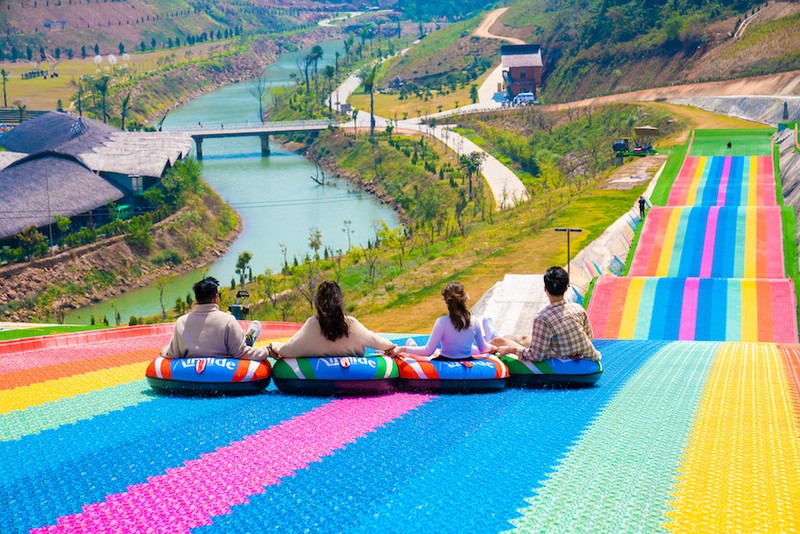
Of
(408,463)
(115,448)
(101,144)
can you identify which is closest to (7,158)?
(101,144)

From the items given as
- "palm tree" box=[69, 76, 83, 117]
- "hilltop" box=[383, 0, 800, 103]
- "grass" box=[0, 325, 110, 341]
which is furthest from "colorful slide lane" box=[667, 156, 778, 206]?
"palm tree" box=[69, 76, 83, 117]

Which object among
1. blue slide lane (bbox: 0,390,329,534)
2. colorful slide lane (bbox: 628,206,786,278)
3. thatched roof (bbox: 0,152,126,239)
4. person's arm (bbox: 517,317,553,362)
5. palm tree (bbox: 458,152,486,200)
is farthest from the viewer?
palm tree (bbox: 458,152,486,200)

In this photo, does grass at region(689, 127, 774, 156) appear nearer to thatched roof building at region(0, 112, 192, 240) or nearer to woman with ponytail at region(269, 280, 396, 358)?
thatched roof building at region(0, 112, 192, 240)

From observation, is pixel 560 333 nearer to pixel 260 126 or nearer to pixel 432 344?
pixel 432 344

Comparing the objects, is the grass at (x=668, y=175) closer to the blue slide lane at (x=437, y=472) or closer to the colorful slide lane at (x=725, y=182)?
the colorful slide lane at (x=725, y=182)

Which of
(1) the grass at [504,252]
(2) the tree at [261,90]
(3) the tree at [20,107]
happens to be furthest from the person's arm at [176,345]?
(2) the tree at [261,90]

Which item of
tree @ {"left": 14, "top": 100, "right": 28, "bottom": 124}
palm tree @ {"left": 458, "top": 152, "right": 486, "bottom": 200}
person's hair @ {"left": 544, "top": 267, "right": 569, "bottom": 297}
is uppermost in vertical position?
tree @ {"left": 14, "top": 100, "right": 28, "bottom": 124}

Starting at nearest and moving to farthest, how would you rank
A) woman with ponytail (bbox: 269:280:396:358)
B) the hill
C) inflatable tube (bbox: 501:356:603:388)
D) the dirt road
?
woman with ponytail (bbox: 269:280:396:358) → inflatable tube (bbox: 501:356:603:388) → the dirt road → the hill
